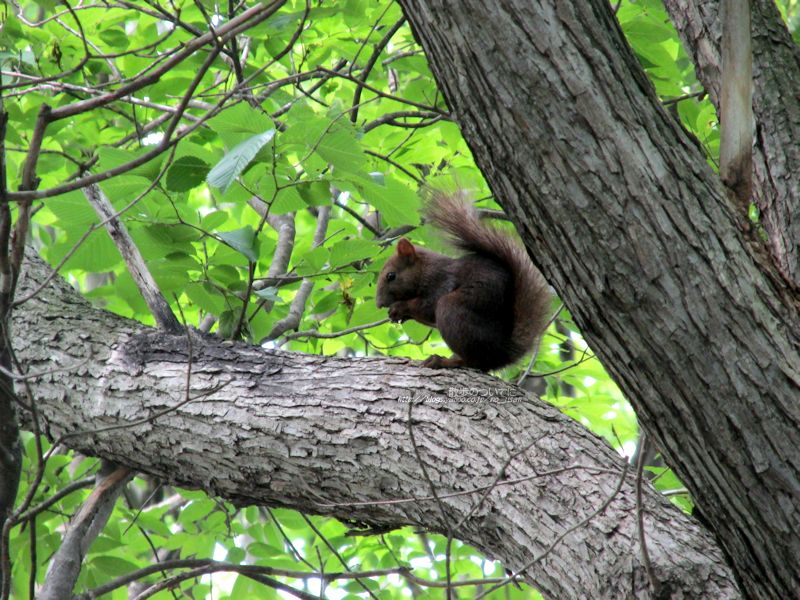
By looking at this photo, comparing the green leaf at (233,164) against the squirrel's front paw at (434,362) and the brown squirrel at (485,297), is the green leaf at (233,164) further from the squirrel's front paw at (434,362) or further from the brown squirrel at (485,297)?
the brown squirrel at (485,297)

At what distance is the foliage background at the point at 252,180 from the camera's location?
2.44 m

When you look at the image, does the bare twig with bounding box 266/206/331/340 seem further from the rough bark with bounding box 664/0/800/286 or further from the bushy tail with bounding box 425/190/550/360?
the rough bark with bounding box 664/0/800/286

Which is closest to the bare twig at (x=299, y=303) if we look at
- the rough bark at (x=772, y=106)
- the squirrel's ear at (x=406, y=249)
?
the squirrel's ear at (x=406, y=249)

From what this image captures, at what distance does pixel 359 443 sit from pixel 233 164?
0.91 metres

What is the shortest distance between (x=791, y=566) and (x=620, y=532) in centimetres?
38

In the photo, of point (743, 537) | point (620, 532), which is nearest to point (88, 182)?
point (620, 532)

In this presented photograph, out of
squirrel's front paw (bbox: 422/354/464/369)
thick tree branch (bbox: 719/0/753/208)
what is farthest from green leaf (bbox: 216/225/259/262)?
thick tree branch (bbox: 719/0/753/208)

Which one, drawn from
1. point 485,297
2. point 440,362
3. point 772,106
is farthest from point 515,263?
point 772,106

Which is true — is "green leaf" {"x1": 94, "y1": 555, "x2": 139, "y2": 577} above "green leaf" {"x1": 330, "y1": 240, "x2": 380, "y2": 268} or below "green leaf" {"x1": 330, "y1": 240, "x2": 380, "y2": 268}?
below

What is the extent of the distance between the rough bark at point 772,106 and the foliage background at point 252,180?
0.11 meters

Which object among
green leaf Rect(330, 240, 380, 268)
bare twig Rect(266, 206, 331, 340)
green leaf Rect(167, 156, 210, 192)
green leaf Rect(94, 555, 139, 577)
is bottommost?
green leaf Rect(94, 555, 139, 577)

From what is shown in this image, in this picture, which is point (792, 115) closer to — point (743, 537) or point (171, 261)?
point (743, 537)

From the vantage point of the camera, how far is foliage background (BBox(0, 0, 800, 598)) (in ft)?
8.01

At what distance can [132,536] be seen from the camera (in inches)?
142
